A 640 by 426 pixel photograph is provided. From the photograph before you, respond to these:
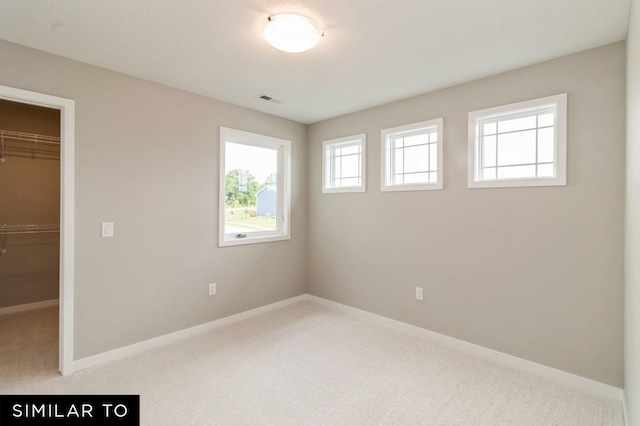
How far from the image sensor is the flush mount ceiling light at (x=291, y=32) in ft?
6.27

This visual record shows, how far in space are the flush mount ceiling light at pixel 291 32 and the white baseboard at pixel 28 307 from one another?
172 inches

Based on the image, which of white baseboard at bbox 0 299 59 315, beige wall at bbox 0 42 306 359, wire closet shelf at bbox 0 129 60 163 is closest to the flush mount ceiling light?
beige wall at bbox 0 42 306 359

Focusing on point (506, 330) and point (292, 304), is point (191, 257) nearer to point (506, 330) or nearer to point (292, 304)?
point (292, 304)

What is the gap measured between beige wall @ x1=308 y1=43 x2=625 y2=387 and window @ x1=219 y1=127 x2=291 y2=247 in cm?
103

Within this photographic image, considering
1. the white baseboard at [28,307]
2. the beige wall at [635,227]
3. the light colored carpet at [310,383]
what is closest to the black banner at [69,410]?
the light colored carpet at [310,383]

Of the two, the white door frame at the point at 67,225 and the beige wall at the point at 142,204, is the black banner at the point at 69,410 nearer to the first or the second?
the white door frame at the point at 67,225

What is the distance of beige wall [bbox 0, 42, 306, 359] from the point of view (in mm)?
2551

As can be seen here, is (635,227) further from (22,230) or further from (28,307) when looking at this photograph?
(28,307)

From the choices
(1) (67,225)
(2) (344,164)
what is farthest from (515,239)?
(1) (67,225)

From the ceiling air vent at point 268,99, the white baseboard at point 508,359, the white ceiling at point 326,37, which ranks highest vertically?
the ceiling air vent at point 268,99

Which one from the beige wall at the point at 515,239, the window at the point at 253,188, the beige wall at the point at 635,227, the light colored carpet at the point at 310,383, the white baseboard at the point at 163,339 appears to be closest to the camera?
the beige wall at the point at 635,227

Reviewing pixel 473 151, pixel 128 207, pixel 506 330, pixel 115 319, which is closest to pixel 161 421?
pixel 115 319

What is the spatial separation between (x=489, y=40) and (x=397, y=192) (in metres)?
1.63

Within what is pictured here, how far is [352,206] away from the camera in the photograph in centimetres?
390
